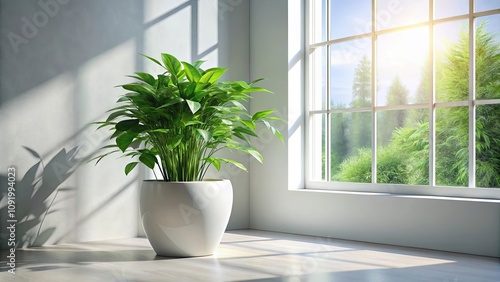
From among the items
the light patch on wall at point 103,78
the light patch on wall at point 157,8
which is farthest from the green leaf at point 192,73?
the light patch on wall at point 157,8

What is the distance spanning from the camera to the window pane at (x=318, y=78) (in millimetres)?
4402

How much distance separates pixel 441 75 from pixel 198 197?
5.54ft

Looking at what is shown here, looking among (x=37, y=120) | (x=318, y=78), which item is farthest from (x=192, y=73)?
(x=318, y=78)

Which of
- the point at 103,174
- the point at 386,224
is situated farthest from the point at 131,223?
the point at 386,224

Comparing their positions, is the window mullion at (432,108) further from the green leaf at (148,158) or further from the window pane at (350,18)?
the green leaf at (148,158)

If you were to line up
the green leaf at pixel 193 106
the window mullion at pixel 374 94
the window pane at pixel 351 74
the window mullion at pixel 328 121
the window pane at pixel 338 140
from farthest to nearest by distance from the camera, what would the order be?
1. the window mullion at pixel 328 121
2. the window pane at pixel 338 140
3. the window pane at pixel 351 74
4. the window mullion at pixel 374 94
5. the green leaf at pixel 193 106

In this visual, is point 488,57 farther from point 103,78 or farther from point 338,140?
point 103,78

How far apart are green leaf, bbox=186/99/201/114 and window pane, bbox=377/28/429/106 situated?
5.02 feet

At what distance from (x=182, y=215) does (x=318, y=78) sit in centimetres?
179

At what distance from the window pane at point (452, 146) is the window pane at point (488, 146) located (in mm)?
73

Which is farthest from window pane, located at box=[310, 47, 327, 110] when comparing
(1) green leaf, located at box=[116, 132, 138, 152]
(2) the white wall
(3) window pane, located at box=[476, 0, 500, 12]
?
(1) green leaf, located at box=[116, 132, 138, 152]

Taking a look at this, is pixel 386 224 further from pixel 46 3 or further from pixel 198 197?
pixel 46 3

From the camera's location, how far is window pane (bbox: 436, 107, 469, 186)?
3576mm

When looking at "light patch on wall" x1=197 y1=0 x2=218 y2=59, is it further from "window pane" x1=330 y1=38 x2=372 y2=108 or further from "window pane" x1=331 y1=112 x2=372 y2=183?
"window pane" x1=331 y1=112 x2=372 y2=183
